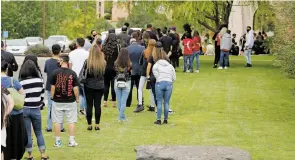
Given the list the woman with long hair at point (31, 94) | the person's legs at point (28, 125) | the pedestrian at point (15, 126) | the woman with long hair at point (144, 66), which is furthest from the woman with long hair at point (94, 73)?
the pedestrian at point (15, 126)

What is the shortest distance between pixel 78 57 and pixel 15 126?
585cm

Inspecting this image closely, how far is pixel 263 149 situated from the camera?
13.2m

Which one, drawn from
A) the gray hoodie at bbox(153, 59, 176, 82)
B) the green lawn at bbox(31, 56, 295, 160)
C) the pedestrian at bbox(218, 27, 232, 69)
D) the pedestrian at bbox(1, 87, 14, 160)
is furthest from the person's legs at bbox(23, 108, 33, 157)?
the pedestrian at bbox(218, 27, 232, 69)

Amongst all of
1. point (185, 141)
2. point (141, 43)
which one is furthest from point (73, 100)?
point (141, 43)

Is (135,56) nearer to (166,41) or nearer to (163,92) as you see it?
(163,92)

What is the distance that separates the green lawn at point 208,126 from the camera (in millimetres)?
13055

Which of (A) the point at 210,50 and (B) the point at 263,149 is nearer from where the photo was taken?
(B) the point at 263,149

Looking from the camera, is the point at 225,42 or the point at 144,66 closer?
the point at 144,66

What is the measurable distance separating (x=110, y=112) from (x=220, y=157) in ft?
25.7

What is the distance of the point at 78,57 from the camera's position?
53.5 ft

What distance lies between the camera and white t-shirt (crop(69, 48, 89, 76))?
16266mm

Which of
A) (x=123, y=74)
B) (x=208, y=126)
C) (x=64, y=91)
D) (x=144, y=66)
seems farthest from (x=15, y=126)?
(x=144, y=66)

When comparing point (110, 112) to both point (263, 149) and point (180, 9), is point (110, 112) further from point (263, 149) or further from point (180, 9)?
point (180, 9)

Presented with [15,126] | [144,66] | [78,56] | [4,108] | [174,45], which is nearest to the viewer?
[4,108]
